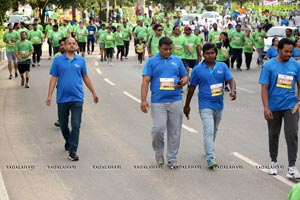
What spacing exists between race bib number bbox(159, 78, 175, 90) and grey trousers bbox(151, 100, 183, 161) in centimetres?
22

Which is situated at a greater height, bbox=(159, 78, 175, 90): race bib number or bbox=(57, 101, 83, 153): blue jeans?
bbox=(159, 78, 175, 90): race bib number

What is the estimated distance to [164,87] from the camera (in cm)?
950

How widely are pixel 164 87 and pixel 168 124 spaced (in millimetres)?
554

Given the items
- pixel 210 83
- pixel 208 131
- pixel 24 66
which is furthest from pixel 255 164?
pixel 24 66

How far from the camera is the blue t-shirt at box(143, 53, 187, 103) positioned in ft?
31.1

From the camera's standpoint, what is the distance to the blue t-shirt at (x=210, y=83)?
966cm

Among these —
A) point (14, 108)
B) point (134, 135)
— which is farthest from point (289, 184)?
point (14, 108)

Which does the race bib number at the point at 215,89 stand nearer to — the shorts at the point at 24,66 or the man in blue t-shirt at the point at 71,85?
the man in blue t-shirt at the point at 71,85

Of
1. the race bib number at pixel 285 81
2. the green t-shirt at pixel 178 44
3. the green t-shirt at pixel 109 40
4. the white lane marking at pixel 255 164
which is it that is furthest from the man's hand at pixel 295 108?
A: the green t-shirt at pixel 109 40

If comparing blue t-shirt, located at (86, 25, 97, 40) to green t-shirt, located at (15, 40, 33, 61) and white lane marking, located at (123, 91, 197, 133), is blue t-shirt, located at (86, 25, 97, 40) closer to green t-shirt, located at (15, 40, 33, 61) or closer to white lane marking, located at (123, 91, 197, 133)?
green t-shirt, located at (15, 40, 33, 61)

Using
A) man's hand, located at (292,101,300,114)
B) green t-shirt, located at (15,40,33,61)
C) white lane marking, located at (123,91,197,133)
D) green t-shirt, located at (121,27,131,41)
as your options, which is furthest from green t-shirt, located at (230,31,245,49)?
man's hand, located at (292,101,300,114)

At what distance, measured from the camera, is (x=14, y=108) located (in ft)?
53.3

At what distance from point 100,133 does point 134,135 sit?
0.71 metres

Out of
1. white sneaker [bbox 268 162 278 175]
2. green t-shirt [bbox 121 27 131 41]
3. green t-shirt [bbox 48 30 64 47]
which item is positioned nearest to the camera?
white sneaker [bbox 268 162 278 175]
